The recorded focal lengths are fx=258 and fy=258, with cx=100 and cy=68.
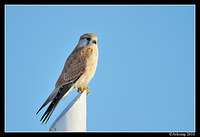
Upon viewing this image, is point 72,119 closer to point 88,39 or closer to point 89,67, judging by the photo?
point 89,67

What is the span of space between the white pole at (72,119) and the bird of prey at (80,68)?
3.06 ft

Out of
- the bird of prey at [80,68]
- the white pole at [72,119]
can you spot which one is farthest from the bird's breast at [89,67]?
the white pole at [72,119]

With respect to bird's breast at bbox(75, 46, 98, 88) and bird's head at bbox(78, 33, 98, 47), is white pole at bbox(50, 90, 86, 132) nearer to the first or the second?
bird's breast at bbox(75, 46, 98, 88)

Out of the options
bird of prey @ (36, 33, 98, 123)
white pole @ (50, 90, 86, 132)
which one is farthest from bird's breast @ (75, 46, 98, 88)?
white pole @ (50, 90, 86, 132)

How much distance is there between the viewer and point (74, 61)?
5.12 meters

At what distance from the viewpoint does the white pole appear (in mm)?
3668

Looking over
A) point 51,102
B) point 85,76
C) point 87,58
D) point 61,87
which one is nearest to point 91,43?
point 87,58

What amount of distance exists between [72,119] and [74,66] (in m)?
1.60

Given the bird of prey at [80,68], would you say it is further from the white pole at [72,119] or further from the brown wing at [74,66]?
the white pole at [72,119]

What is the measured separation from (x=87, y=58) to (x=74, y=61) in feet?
0.87

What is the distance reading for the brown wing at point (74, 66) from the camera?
5012 millimetres

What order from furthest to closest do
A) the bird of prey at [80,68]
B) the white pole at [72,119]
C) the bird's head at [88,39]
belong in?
the bird's head at [88,39]
the bird of prey at [80,68]
the white pole at [72,119]
